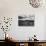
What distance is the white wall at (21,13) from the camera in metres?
3.63

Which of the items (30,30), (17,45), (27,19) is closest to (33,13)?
(27,19)

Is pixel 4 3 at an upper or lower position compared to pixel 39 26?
upper

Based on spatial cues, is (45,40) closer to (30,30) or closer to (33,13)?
(30,30)

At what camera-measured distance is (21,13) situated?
12.0ft

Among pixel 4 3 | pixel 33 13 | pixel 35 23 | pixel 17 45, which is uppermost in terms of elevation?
pixel 4 3

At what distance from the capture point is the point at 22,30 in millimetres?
3658

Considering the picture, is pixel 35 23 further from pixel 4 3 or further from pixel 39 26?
pixel 4 3

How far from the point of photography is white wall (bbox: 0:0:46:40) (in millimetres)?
3629

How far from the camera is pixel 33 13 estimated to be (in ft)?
12.1

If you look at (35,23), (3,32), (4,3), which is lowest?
(3,32)

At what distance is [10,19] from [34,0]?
3.03 ft

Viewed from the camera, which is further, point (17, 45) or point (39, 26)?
point (39, 26)

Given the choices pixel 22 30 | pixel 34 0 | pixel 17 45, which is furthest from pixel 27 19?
pixel 17 45

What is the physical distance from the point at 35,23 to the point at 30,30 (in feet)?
0.84
